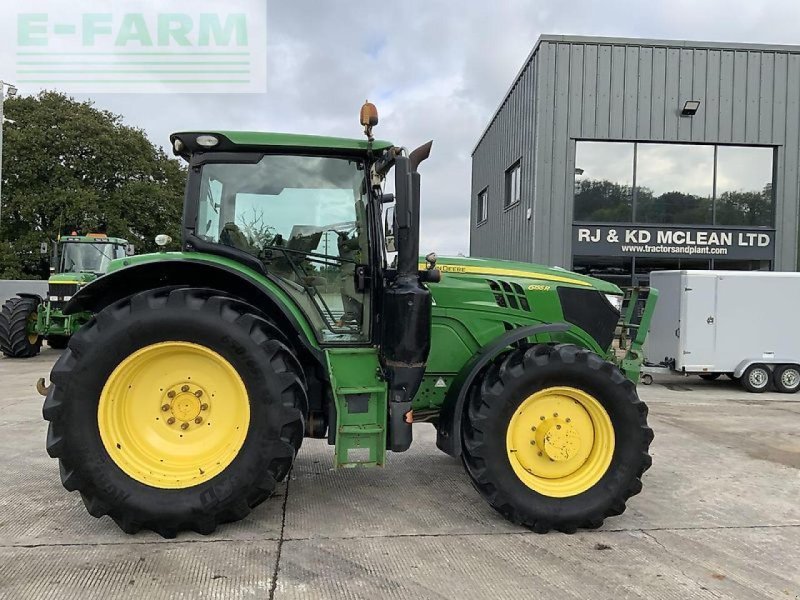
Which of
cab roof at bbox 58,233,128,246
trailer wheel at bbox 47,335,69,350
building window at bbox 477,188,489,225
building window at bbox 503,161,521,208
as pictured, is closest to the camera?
cab roof at bbox 58,233,128,246

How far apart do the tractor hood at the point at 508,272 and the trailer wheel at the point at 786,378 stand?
7.20 m

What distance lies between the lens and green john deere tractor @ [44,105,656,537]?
3404 millimetres

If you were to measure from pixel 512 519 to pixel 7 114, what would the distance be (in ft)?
106

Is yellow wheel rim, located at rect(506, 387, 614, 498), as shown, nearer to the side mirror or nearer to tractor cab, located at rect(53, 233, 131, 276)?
the side mirror

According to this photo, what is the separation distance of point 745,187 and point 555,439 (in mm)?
12263

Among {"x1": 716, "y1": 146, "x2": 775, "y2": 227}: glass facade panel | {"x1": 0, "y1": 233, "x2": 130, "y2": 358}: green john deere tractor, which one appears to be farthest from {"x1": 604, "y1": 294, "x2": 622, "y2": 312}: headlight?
{"x1": 716, "y1": 146, "x2": 775, "y2": 227}: glass facade panel

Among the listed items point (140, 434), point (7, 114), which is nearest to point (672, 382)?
point (140, 434)

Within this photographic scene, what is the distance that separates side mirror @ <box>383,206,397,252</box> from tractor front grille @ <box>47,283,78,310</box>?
10.7 metres

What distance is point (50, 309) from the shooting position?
1235 centimetres

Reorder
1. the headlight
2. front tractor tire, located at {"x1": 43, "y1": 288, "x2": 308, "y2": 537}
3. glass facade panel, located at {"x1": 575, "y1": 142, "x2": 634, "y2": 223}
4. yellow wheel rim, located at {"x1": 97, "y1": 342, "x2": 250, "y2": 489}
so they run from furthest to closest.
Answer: glass facade panel, located at {"x1": 575, "y1": 142, "x2": 634, "y2": 223} < the headlight < yellow wheel rim, located at {"x1": 97, "y1": 342, "x2": 250, "y2": 489} < front tractor tire, located at {"x1": 43, "y1": 288, "x2": 308, "y2": 537}

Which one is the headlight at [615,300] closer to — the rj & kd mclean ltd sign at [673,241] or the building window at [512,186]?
the rj & kd mclean ltd sign at [673,241]

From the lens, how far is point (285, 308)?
367cm

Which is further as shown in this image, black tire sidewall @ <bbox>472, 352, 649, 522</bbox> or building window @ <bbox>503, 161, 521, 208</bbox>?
building window @ <bbox>503, 161, 521, 208</bbox>

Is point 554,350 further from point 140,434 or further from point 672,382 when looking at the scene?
point 672,382
